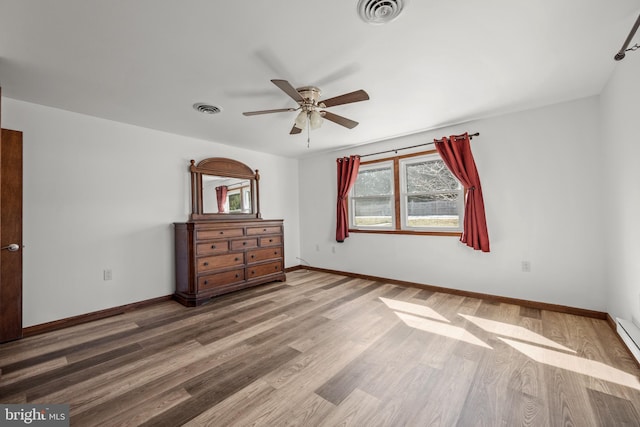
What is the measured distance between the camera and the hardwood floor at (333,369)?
1.48 meters

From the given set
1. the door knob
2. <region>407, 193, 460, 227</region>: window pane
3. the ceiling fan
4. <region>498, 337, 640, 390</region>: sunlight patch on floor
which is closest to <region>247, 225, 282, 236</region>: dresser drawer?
the ceiling fan

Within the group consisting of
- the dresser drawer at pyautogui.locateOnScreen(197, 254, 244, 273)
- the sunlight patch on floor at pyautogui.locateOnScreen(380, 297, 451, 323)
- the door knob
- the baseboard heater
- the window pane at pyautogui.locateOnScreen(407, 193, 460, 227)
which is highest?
the window pane at pyautogui.locateOnScreen(407, 193, 460, 227)

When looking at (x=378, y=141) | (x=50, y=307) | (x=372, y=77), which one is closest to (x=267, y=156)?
(x=378, y=141)

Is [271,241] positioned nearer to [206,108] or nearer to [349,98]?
[206,108]

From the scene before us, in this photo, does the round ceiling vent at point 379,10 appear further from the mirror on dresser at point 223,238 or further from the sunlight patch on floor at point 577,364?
the mirror on dresser at point 223,238

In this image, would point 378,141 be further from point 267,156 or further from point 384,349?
point 384,349

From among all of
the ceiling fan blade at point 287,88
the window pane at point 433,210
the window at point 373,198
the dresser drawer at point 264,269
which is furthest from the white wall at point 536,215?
the ceiling fan blade at point 287,88

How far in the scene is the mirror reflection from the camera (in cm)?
398

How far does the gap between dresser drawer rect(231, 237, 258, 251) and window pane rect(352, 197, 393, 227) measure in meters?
1.80

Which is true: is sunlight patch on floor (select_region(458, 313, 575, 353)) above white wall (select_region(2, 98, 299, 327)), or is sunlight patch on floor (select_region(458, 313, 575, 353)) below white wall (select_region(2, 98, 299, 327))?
below

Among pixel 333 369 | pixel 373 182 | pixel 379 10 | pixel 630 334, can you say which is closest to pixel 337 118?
pixel 379 10

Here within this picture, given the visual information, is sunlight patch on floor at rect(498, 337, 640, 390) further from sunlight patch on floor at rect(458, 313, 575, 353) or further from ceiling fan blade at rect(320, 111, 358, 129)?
ceiling fan blade at rect(320, 111, 358, 129)

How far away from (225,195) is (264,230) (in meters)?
0.84

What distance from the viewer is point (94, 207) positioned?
9.82 feet
